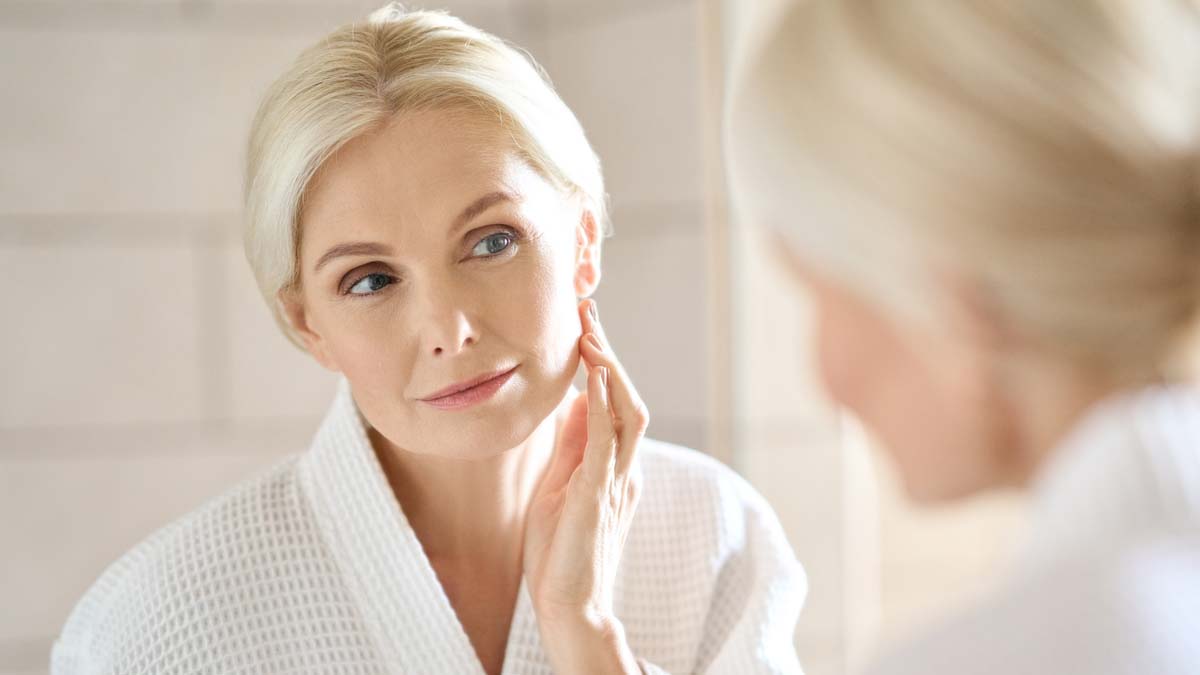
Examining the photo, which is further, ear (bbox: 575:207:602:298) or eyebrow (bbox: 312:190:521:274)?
ear (bbox: 575:207:602:298)

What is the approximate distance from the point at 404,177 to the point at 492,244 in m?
0.10

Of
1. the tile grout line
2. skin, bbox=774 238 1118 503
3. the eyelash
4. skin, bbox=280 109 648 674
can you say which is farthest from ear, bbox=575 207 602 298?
the tile grout line

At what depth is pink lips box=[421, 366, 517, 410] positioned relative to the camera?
3.54 ft

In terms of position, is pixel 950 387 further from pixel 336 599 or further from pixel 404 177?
pixel 336 599

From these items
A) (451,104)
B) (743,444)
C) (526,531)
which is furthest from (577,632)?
(743,444)

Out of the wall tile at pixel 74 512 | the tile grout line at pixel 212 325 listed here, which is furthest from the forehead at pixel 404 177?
the wall tile at pixel 74 512

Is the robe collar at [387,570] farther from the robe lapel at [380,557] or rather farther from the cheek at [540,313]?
the cheek at [540,313]

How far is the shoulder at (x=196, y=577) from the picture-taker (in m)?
1.11

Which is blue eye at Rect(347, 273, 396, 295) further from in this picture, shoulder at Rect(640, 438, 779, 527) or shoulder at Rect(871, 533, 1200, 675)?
shoulder at Rect(871, 533, 1200, 675)

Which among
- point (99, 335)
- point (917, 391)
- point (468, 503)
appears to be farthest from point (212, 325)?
point (917, 391)

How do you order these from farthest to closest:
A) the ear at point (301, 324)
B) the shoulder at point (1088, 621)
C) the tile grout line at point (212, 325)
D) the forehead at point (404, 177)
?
1. the tile grout line at point (212, 325)
2. the ear at point (301, 324)
3. the forehead at point (404, 177)
4. the shoulder at point (1088, 621)

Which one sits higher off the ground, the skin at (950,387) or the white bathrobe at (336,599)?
the skin at (950,387)

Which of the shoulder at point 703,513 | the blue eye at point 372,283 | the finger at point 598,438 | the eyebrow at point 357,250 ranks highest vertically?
the eyebrow at point 357,250

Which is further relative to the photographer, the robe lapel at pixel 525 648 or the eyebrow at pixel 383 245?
the robe lapel at pixel 525 648
